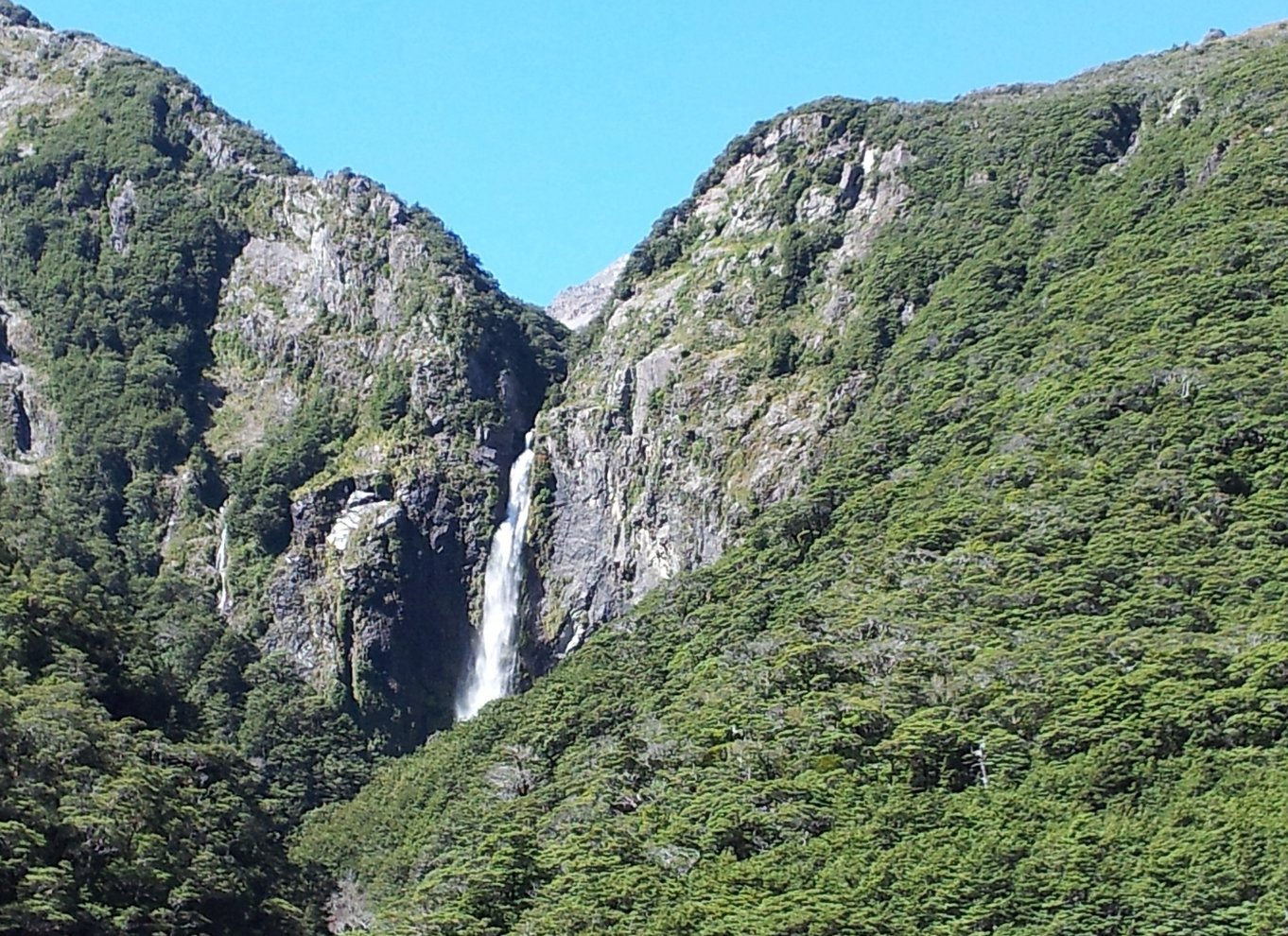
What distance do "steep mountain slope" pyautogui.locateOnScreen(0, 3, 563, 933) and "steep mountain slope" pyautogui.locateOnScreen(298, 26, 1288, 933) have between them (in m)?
7.97

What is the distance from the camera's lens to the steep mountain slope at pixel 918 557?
56.1 m

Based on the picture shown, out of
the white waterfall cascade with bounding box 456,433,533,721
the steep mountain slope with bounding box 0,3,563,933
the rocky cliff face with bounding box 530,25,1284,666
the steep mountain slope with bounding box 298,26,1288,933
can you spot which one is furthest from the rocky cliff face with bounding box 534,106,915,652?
the steep mountain slope with bounding box 0,3,563,933

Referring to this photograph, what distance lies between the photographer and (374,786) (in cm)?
10088

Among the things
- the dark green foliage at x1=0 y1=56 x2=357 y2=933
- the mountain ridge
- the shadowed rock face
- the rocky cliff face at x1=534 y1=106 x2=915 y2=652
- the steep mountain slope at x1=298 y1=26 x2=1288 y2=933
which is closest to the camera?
the steep mountain slope at x1=298 y1=26 x2=1288 y2=933

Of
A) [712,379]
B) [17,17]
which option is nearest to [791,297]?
[712,379]

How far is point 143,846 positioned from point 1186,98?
8301cm

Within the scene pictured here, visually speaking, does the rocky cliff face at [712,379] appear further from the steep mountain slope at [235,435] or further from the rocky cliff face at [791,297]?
the steep mountain slope at [235,435]

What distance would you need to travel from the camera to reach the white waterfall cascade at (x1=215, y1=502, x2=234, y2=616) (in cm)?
12281

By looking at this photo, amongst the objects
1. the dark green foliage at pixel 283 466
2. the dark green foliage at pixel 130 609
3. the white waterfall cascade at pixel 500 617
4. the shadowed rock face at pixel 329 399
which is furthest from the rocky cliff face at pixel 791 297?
the dark green foliage at pixel 130 609

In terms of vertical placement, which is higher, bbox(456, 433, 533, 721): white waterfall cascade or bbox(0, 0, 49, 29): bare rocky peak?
bbox(0, 0, 49, 29): bare rocky peak

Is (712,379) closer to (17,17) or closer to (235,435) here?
(235,435)

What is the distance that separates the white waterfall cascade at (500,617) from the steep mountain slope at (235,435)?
1364mm

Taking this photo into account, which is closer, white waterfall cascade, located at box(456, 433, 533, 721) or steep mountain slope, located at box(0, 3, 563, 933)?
steep mountain slope, located at box(0, 3, 563, 933)

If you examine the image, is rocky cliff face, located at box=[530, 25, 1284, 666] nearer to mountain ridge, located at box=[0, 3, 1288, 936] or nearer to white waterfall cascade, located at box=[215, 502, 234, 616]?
mountain ridge, located at box=[0, 3, 1288, 936]
